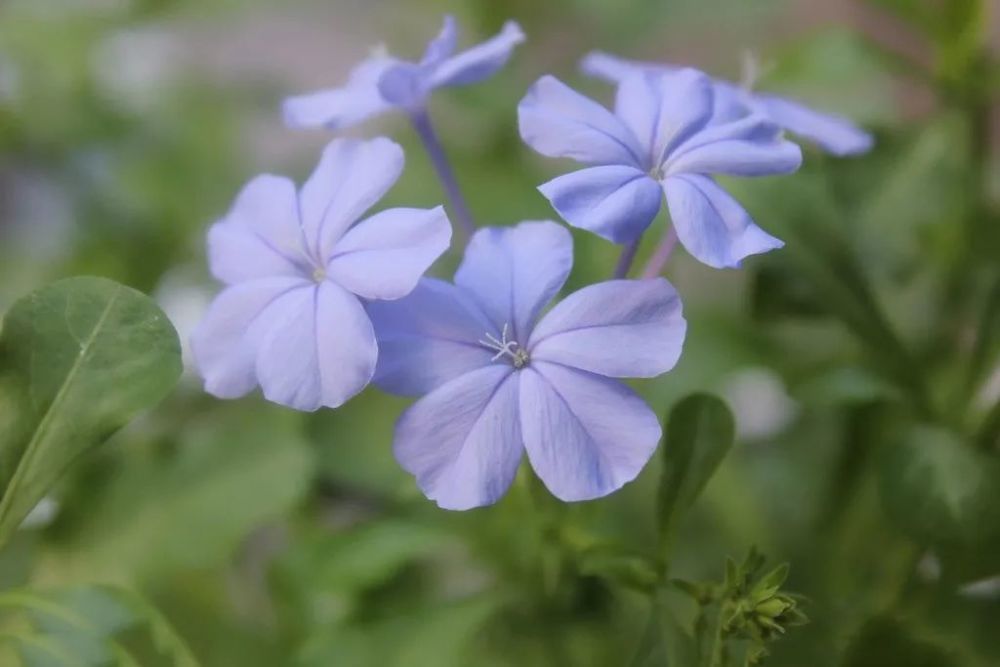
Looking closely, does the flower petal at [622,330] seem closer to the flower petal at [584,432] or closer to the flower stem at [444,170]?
the flower petal at [584,432]

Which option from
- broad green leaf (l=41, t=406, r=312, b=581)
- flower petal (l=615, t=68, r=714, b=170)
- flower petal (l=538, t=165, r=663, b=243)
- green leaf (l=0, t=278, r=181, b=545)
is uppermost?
flower petal (l=615, t=68, r=714, b=170)

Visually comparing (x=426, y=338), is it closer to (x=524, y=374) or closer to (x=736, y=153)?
(x=524, y=374)

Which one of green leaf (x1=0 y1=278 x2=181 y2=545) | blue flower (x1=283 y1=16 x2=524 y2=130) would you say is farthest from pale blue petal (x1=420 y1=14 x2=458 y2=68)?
green leaf (x1=0 y1=278 x2=181 y2=545)

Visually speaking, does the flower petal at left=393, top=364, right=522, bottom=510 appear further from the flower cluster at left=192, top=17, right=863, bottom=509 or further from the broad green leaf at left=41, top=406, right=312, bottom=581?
the broad green leaf at left=41, top=406, right=312, bottom=581

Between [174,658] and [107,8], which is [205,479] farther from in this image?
[107,8]

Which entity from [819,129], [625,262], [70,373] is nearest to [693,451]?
[625,262]

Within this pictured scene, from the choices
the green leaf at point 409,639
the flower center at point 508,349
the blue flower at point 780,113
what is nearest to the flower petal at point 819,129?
the blue flower at point 780,113

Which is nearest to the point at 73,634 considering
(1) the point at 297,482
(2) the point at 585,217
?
(1) the point at 297,482
